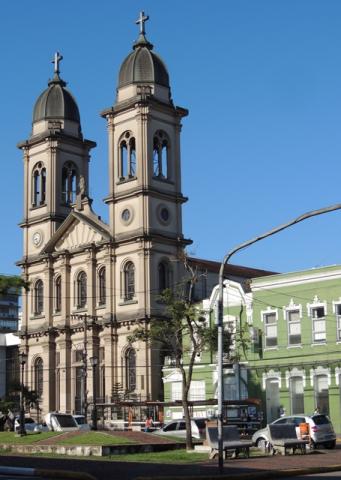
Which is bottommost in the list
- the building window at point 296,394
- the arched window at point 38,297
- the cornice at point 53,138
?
the building window at point 296,394

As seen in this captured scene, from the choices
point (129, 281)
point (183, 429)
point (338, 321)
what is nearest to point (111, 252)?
point (129, 281)

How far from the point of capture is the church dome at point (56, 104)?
86.5 metres

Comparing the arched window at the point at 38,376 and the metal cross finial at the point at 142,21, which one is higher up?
the metal cross finial at the point at 142,21

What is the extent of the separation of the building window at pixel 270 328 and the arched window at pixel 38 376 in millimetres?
28115

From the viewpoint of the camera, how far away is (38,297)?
83.3 meters

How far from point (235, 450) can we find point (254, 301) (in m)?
25.0

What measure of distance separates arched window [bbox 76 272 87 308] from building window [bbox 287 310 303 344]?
26421mm

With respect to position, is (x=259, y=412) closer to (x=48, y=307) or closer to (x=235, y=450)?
(x=235, y=450)

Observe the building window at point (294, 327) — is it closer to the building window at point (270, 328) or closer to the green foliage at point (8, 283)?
the building window at point (270, 328)

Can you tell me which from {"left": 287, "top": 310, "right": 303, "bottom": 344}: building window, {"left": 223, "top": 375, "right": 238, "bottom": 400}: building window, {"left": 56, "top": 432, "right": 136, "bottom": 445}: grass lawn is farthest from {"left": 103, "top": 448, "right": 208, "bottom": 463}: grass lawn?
{"left": 223, "top": 375, "right": 238, "bottom": 400}: building window

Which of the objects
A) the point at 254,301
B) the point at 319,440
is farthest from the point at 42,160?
the point at 319,440

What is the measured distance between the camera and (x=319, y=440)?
3938cm

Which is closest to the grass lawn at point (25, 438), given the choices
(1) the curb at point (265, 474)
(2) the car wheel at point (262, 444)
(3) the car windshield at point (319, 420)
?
(2) the car wheel at point (262, 444)

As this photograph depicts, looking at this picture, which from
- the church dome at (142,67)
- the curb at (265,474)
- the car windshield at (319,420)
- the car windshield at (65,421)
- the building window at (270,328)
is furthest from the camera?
the church dome at (142,67)
